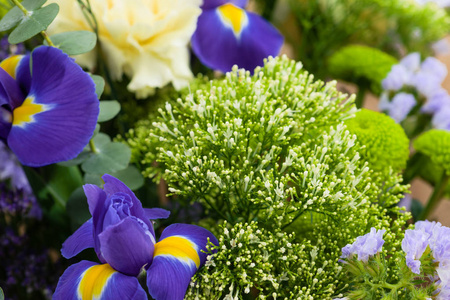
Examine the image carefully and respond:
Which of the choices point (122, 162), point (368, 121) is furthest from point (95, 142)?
point (368, 121)

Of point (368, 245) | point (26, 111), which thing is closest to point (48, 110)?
point (26, 111)

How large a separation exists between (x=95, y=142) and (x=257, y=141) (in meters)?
0.23

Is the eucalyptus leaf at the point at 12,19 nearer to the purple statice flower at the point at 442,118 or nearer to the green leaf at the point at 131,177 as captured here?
the green leaf at the point at 131,177

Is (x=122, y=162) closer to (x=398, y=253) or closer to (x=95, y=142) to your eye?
(x=95, y=142)

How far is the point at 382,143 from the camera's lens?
0.59m

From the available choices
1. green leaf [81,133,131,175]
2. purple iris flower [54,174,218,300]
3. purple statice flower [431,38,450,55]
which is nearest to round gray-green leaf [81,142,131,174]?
green leaf [81,133,131,175]

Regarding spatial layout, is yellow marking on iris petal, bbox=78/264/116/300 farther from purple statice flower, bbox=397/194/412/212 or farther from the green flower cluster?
purple statice flower, bbox=397/194/412/212

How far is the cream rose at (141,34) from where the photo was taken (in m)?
0.63

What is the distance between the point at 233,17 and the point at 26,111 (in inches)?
16.1

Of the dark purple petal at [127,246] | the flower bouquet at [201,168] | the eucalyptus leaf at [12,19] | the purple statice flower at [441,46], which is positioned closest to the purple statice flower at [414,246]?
the flower bouquet at [201,168]

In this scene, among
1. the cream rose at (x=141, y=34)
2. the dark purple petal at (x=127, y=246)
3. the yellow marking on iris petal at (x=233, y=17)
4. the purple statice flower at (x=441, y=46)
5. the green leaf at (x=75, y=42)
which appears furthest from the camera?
the purple statice flower at (x=441, y=46)

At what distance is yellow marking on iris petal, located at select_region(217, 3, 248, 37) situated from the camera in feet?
2.46

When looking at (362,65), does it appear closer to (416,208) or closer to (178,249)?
(416,208)

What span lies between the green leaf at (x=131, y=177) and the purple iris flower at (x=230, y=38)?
0.73ft
